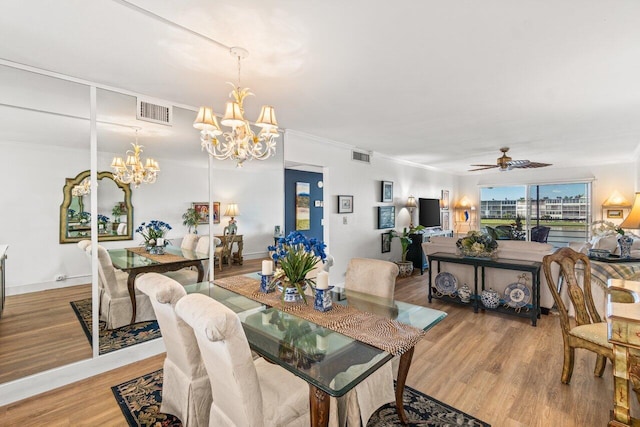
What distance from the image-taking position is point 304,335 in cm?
167

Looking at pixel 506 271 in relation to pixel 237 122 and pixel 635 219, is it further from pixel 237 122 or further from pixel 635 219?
pixel 237 122

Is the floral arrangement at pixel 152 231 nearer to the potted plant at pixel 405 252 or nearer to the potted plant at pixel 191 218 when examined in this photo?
the potted plant at pixel 191 218

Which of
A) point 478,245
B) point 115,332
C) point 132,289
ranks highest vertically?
point 478,245

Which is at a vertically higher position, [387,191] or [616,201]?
[387,191]

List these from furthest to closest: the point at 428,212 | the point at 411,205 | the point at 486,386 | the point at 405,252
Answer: the point at 428,212
the point at 411,205
the point at 405,252
the point at 486,386

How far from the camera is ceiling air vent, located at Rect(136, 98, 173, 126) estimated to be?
2879 millimetres

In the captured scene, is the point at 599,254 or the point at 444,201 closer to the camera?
the point at 599,254

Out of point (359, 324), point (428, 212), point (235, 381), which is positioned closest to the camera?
point (235, 381)

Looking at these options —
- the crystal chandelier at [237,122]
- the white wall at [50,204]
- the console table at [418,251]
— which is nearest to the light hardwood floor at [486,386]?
the white wall at [50,204]

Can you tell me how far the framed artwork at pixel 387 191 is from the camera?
6.10m

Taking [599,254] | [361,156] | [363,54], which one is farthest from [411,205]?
[363,54]

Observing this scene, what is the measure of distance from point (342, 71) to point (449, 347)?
2.76m

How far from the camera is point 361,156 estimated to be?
559 cm

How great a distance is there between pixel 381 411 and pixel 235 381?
1.27 m
